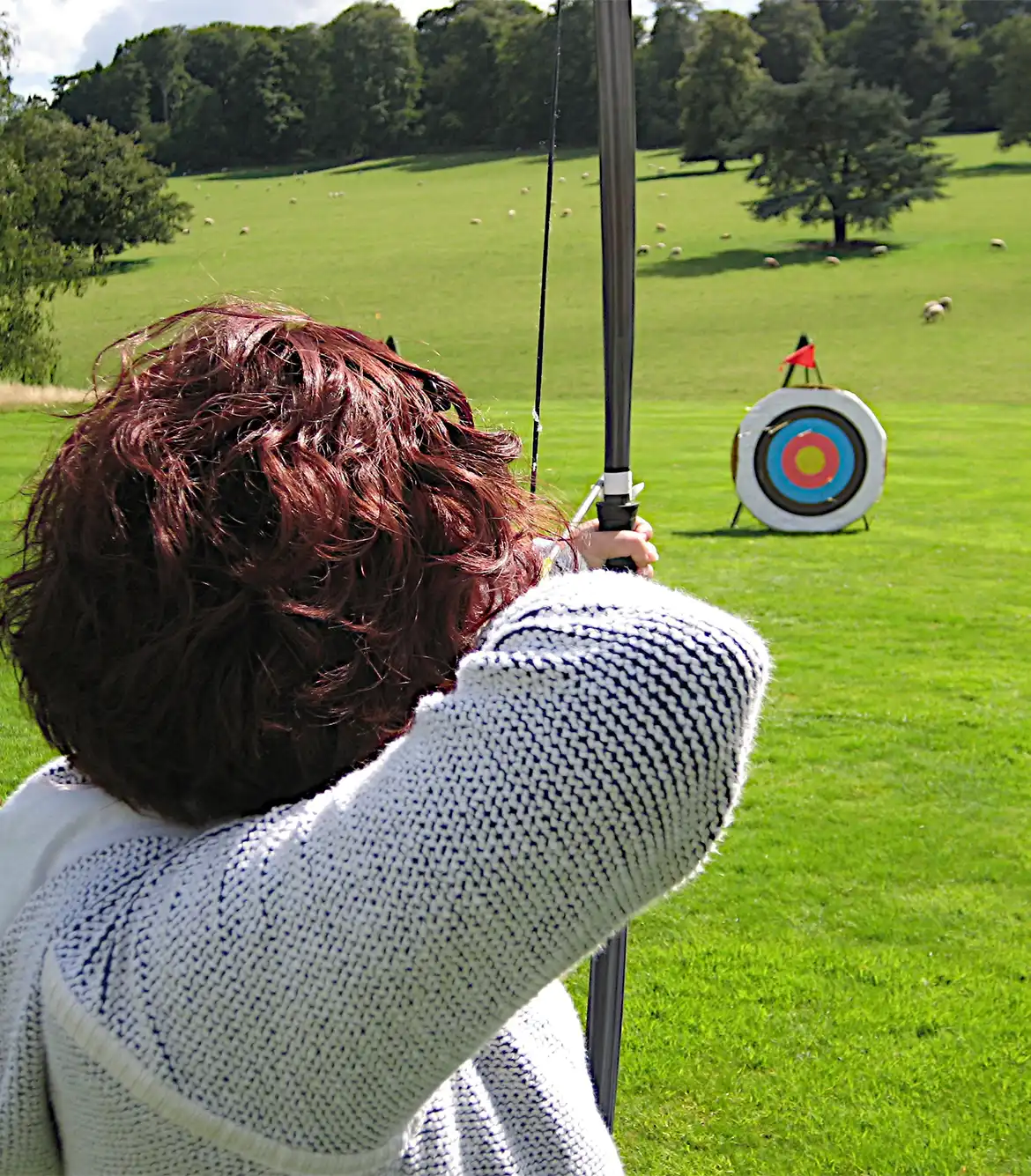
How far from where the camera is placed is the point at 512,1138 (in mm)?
833

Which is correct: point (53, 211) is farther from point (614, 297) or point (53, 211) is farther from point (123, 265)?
point (614, 297)

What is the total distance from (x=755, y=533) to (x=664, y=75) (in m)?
41.4

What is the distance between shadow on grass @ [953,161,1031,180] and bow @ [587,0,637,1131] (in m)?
42.8

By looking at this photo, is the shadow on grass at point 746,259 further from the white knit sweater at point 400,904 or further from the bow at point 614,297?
the white knit sweater at point 400,904

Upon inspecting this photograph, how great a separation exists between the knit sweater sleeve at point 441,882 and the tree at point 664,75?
138 ft

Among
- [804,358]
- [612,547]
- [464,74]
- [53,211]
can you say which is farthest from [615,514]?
[464,74]

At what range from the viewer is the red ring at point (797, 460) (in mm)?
8695

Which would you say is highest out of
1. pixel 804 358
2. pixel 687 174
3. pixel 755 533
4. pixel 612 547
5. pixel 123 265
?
pixel 687 174

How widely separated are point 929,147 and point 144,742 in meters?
37.6

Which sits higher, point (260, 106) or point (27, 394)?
point (260, 106)

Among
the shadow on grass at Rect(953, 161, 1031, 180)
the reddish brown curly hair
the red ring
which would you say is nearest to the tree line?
the shadow on grass at Rect(953, 161, 1031, 180)

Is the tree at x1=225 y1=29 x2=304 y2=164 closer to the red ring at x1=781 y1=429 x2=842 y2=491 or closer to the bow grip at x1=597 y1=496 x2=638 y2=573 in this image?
the red ring at x1=781 y1=429 x2=842 y2=491

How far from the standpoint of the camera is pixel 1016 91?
146ft

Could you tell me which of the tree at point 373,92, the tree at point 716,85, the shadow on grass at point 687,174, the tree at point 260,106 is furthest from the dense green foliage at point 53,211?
the tree at point 716,85
